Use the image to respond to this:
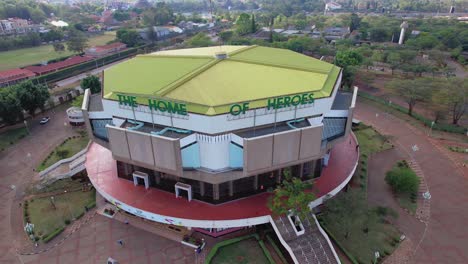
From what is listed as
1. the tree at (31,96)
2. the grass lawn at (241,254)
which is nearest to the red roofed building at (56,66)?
the tree at (31,96)

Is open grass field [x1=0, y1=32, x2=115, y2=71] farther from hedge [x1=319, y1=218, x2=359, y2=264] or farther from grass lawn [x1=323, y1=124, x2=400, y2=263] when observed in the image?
grass lawn [x1=323, y1=124, x2=400, y2=263]

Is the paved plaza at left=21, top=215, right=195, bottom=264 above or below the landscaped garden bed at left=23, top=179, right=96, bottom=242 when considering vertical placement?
below

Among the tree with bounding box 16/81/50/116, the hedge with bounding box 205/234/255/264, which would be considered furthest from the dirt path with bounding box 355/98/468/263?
the tree with bounding box 16/81/50/116

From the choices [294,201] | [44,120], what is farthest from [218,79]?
[44,120]

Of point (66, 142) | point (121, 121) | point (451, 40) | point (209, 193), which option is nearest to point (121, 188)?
point (121, 121)

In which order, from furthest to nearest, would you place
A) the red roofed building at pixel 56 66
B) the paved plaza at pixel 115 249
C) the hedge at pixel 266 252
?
the red roofed building at pixel 56 66 → the paved plaza at pixel 115 249 → the hedge at pixel 266 252

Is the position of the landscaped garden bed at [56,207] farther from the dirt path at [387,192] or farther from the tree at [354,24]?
the tree at [354,24]

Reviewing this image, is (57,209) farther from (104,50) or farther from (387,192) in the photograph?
(104,50)
